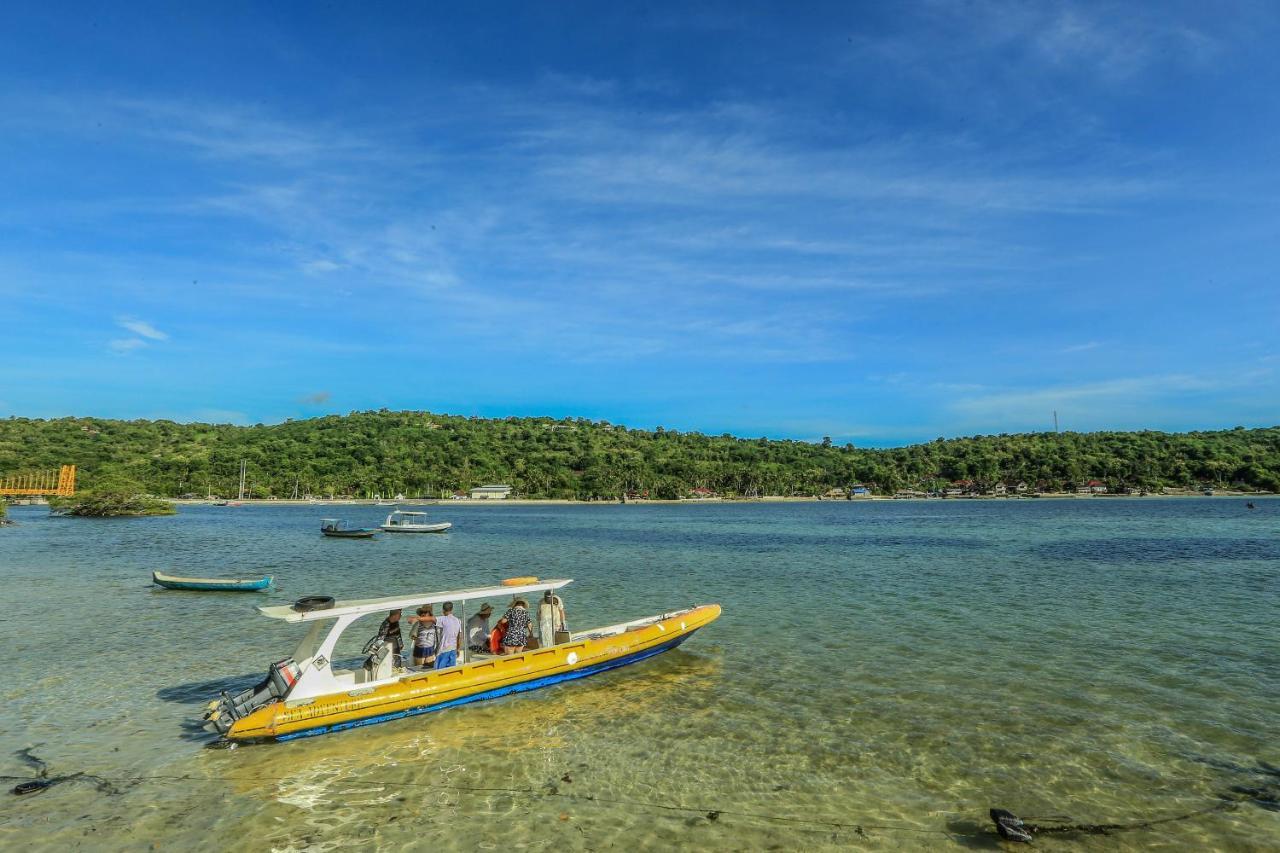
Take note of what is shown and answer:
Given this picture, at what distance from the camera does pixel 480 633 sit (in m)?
15.5

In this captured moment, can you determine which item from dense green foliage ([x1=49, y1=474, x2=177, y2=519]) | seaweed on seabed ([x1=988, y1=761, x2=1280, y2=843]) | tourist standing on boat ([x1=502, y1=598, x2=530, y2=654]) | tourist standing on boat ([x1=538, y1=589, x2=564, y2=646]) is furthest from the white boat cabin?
dense green foliage ([x1=49, y1=474, x2=177, y2=519])

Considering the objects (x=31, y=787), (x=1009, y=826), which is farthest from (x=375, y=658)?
(x=1009, y=826)

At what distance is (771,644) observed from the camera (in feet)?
64.5

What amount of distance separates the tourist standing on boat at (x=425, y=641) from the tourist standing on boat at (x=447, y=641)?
0.33 feet

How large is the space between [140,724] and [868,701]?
45.4 feet

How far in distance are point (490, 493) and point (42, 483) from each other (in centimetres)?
9211

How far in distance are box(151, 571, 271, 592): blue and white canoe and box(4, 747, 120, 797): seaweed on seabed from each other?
2071 cm

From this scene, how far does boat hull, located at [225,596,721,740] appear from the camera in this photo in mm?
11992

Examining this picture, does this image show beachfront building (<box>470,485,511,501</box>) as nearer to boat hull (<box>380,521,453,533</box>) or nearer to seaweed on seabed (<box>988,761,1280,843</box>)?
boat hull (<box>380,521,453,533</box>)

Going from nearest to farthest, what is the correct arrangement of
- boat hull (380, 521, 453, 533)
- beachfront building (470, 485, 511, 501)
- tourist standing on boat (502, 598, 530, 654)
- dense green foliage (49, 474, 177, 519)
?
tourist standing on boat (502, 598, 530, 654), boat hull (380, 521, 453, 533), dense green foliage (49, 474, 177, 519), beachfront building (470, 485, 511, 501)

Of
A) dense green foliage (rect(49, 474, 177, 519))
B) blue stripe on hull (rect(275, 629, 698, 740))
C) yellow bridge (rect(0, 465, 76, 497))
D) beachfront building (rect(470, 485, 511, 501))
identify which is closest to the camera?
blue stripe on hull (rect(275, 629, 698, 740))

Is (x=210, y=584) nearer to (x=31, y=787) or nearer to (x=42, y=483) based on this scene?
(x=31, y=787)

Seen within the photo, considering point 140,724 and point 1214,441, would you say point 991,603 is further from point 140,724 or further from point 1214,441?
point 1214,441

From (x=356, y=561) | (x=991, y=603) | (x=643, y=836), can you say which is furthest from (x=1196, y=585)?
(x=356, y=561)
